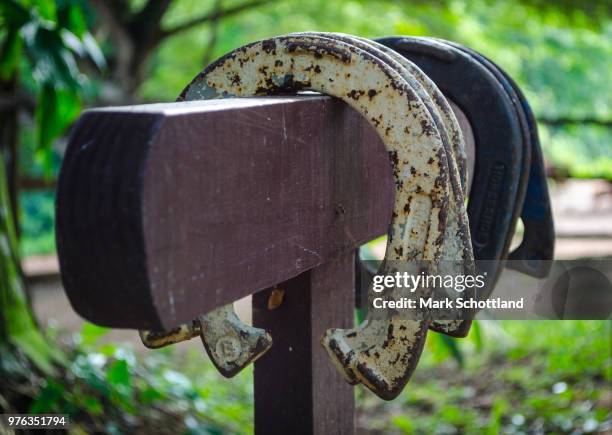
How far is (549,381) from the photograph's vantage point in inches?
130

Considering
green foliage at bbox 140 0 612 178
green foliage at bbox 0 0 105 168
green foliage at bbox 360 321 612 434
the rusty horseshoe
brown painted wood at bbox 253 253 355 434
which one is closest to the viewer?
the rusty horseshoe

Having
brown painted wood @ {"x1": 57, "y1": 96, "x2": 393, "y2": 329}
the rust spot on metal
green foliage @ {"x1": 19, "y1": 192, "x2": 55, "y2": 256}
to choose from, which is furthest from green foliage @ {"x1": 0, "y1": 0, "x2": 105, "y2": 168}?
green foliage @ {"x1": 19, "y1": 192, "x2": 55, "y2": 256}

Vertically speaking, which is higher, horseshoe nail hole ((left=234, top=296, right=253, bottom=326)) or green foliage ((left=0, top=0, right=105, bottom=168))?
green foliage ((left=0, top=0, right=105, bottom=168))

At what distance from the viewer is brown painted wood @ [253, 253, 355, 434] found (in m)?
0.80

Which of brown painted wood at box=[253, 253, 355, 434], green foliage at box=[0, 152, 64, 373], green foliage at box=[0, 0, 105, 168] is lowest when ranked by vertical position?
green foliage at box=[0, 152, 64, 373]

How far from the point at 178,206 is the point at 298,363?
34 cm

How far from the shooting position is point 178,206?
0.52m

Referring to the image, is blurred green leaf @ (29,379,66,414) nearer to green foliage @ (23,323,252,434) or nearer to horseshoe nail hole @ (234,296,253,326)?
green foliage @ (23,323,252,434)

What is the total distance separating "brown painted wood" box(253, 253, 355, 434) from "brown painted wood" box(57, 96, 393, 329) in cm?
13

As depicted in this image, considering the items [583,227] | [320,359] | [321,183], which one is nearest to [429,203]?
[321,183]

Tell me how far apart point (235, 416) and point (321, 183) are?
2026mm

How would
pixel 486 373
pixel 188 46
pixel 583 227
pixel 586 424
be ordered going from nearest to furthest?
1. pixel 586 424
2. pixel 486 373
3. pixel 188 46
4. pixel 583 227

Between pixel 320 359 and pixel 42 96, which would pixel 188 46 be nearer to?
pixel 42 96

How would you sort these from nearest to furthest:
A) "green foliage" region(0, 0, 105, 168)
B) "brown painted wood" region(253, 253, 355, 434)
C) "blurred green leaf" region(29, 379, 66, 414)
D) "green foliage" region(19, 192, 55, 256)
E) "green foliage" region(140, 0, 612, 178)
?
"brown painted wood" region(253, 253, 355, 434) → "blurred green leaf" region(29, 379, 66, 414) → "green foliage" region(0, 0, 105, 168) → "green foliage" region(140, 0, 612, 178) → "green foliage" region(19, 192, 55, 256)
